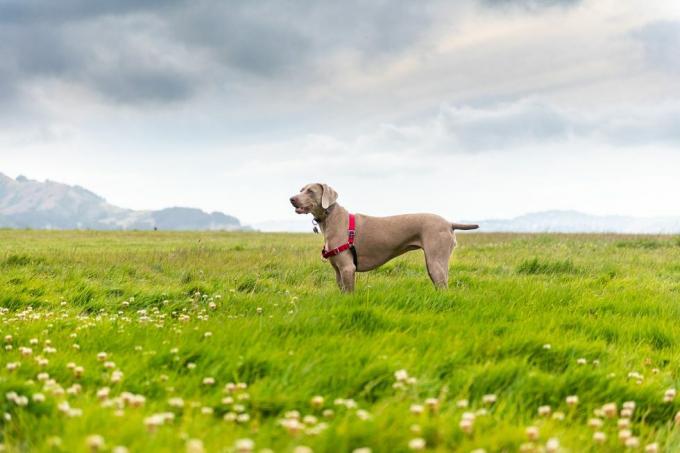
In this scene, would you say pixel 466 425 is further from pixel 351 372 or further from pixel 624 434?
pixel 351 372

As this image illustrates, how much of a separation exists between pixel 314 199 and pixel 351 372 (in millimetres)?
5174

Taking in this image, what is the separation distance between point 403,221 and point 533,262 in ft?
20.7

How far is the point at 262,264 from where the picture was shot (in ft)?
53.4

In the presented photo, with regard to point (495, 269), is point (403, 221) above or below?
above

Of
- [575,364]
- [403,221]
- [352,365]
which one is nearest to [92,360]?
[352,365]

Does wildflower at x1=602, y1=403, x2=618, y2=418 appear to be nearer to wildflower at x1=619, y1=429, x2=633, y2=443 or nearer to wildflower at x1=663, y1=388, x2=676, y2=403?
wildflower at x1=619, y1=429, x2=633, y2=443

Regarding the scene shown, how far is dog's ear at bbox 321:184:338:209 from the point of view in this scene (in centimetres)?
978

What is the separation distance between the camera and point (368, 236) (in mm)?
10078

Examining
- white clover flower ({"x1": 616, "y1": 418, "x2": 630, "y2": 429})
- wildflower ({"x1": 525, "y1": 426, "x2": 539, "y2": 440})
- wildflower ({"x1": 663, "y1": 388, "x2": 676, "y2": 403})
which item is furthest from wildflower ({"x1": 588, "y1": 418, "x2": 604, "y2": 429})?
wildflower ({"x1": 663, "y1": 388, "x2": 676, "y2": 403})

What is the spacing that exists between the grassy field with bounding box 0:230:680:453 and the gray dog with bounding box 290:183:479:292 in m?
0.78

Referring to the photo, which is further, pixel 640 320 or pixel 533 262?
pixel 533 262

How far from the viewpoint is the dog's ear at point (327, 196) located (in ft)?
32.1

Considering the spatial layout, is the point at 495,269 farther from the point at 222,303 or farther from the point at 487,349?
the point at 487,349

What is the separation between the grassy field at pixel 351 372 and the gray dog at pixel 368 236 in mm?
Result: 776
